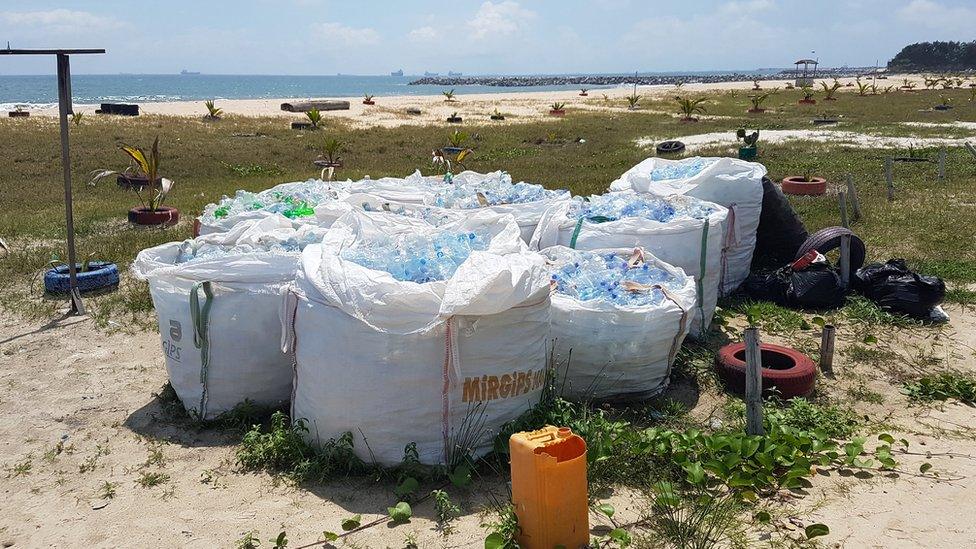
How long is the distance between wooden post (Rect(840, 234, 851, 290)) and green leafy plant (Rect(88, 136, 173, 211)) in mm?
6448

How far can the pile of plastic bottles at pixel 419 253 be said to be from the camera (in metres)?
3.58

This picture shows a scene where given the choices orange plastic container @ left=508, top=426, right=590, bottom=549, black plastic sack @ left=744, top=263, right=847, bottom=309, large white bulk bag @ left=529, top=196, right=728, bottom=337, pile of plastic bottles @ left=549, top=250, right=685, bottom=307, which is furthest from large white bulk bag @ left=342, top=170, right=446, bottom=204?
orange plastic container @ left=508, top=426, right=590, bottom=549

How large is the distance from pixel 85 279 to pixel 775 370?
5.09 metres

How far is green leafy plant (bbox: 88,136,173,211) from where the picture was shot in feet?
27.7

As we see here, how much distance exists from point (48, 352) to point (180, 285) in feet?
5.48

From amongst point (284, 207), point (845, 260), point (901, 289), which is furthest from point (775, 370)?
point (284, 207)

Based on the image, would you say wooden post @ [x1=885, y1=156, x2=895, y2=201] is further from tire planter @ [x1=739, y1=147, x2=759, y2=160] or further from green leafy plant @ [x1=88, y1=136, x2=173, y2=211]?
green leafy plant @ [x1=88, y1=136, x2=173, y2=211]

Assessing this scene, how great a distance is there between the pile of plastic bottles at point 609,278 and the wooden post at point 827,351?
3.32ft

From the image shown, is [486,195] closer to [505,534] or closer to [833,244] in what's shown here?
[833,244]

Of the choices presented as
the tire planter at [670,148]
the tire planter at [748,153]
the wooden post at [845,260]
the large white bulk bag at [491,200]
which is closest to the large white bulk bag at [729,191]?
the wooden post at [845,260]

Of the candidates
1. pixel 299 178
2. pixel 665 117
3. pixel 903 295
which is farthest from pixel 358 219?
pixel 665 117

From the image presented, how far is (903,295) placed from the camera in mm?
5473

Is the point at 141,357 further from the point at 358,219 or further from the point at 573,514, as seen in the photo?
the point at 573,514

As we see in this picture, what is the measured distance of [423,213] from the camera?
5.27 metres
